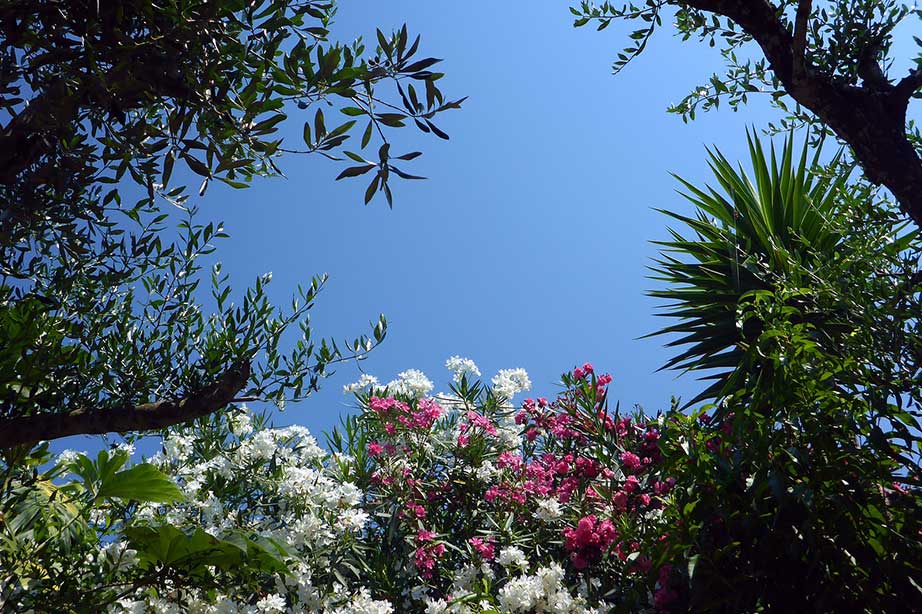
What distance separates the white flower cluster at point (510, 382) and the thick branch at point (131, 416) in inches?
77.3

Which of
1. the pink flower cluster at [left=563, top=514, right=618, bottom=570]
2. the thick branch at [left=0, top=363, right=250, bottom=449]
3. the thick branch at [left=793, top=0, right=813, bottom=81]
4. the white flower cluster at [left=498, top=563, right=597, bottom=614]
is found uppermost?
the thick branch at [left=793, top=0, right=813, bottom=81]

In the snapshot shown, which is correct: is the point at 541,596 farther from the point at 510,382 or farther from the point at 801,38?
the point at 801,38

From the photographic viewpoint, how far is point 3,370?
3.00 meters

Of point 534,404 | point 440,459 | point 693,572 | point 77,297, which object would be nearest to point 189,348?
point 77,297

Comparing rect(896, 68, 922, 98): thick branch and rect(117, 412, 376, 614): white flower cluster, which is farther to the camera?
rect(117, 412, 376, 614): white flower cluster

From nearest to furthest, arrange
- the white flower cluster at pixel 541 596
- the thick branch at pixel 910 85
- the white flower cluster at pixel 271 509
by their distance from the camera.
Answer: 1. the thick branch at pixel 910 85
2. the white flower cluster at pixel 541 596
3. the white flower cluster at pixel 271 509

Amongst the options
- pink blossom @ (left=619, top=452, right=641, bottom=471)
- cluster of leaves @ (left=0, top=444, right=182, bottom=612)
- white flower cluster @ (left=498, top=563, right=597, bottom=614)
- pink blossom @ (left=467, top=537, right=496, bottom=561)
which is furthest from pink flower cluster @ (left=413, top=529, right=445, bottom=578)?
cluster of leaves @ (left=0, top=444, right=182, bottom=612)

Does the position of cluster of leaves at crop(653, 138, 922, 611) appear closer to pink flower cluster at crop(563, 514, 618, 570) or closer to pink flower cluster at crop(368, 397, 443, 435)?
pink flower cluster at crop(563, 514, 618, 570)

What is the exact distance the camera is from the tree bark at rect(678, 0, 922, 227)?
2758 millimetres

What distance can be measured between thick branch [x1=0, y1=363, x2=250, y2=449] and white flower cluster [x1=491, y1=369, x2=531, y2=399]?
6.44 ft

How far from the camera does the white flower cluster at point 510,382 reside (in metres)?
4.73

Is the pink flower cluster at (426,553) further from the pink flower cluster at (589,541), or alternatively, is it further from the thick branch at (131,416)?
the thick branch at (131,416)

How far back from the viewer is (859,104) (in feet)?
9.57

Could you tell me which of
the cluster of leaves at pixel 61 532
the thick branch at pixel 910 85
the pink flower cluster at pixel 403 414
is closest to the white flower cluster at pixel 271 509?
the cluster of leaves at pixel 61 532
